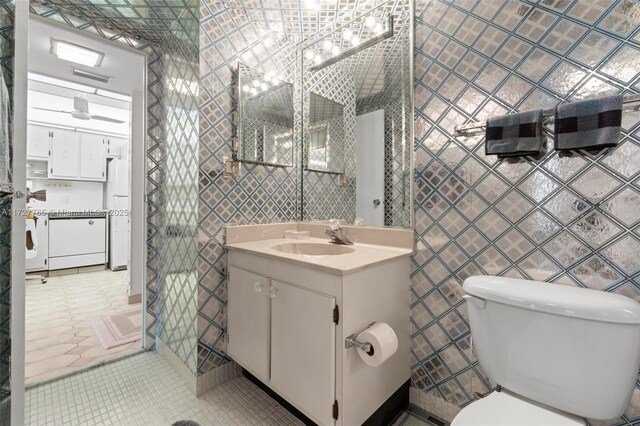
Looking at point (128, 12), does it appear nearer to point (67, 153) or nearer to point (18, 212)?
point (18, 212)

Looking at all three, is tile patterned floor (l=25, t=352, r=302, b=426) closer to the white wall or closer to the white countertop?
the white countertop

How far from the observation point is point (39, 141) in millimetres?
4102

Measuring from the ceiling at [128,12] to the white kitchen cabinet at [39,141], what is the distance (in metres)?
3.41

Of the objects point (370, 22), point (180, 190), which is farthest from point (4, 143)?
point (370, 22)

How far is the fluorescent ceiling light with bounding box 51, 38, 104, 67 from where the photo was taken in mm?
2031

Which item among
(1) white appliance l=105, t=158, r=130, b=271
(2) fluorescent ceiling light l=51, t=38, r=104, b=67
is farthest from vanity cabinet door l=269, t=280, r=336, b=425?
(1) white appliance l=105, t=158, r=130, b=271

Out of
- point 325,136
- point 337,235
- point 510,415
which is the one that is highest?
point 325,136

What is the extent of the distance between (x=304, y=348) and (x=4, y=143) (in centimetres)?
137

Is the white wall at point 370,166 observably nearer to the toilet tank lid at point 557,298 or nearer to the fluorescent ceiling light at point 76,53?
the toilet tank lid at point 557,298

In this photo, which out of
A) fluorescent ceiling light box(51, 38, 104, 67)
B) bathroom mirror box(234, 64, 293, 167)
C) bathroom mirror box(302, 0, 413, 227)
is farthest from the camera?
fluorescent ceiling light box(51, 38, 104, 67)

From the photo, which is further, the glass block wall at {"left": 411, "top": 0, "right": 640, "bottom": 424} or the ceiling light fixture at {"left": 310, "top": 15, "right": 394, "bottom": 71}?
the ceiling light fixture at {"left": 310, "top": 15, "right": 394, "bottom": 71}

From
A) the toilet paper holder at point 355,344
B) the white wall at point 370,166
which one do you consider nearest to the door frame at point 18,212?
the toilet paper holder at point 355,344

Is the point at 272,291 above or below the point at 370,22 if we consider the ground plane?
below

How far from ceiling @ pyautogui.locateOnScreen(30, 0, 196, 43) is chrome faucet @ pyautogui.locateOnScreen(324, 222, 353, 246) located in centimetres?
155
